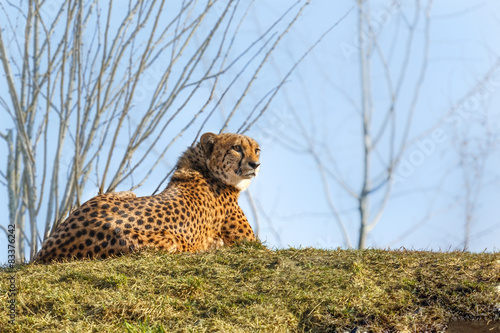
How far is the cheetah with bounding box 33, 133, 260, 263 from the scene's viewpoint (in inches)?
189

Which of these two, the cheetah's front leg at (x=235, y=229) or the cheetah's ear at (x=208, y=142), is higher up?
the cheetah's ear at (x=208, y=142)

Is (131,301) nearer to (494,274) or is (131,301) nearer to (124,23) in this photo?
(494,274)

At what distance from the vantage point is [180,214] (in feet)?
16.8

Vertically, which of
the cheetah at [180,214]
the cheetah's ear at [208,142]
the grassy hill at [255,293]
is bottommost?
the grassy hill at [255,293]

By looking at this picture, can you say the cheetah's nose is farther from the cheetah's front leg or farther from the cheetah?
the cheetah's front leg

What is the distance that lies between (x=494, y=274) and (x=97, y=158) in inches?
168

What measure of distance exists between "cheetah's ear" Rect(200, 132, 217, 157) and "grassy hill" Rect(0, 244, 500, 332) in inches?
54.6

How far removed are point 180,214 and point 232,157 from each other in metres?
0.85

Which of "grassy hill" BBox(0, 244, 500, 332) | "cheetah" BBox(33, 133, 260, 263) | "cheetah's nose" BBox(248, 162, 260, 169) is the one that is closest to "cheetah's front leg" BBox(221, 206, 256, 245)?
"cheetah" BBox(33, 133, 260, 263)

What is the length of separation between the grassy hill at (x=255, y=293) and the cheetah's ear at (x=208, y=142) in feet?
4.55

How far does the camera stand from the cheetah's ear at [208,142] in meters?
5.66

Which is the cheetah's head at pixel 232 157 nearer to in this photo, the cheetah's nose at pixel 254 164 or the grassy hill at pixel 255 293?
the cheetah's nose at pixel 254 164

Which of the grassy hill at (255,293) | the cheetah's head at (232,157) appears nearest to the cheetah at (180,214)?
the cheetah's head at (232,157)

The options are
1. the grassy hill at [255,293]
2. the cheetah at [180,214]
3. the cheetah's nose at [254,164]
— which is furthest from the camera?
the cheetah's nose at [254,164]
